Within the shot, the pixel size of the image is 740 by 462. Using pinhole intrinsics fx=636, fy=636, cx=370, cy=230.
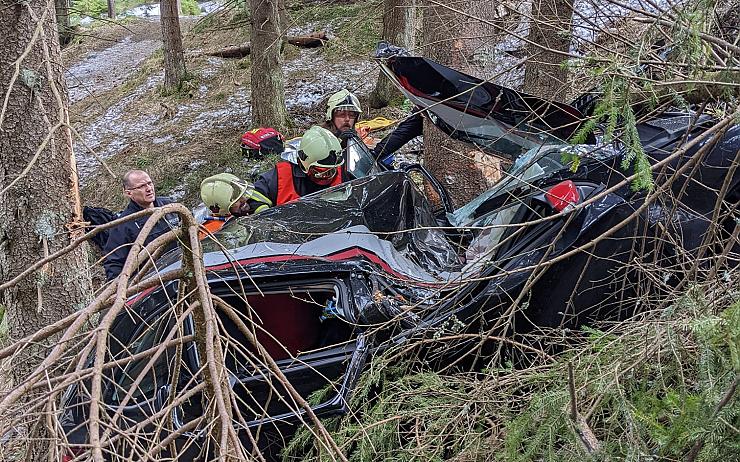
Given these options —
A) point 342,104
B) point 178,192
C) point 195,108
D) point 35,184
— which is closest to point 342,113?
point 342,104

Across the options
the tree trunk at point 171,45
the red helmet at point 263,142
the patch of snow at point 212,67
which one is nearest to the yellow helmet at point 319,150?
the red helmet at point 263,142

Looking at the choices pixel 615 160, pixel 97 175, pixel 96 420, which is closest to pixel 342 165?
pixel 615 160

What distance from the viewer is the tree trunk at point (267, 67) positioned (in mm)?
8859

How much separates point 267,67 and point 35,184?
19.5 ft

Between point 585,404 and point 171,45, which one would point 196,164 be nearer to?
point 171,45

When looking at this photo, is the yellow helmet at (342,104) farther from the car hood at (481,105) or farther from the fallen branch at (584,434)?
the fallen branch at (584,434)

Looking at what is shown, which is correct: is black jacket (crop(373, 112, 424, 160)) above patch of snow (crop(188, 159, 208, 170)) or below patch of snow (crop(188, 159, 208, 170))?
above

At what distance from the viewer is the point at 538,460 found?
253 cm

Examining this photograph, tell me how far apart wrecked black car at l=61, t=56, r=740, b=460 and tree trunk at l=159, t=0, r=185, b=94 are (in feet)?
29.6

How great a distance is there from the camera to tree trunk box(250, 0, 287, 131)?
8.86 m

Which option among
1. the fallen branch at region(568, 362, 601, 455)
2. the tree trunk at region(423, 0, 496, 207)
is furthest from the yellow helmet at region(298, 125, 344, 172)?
the fallen branch at region(568, 362, 601, 455)

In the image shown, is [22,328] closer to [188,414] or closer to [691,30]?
[188,414]

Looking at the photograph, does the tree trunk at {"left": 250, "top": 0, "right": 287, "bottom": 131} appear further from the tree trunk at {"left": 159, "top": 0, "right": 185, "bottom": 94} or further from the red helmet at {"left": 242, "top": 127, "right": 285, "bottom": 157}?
the tree trunk at {"left": 159, "top": 0, "right": 185, "bottom": 94}

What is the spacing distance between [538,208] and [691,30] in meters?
1.70
